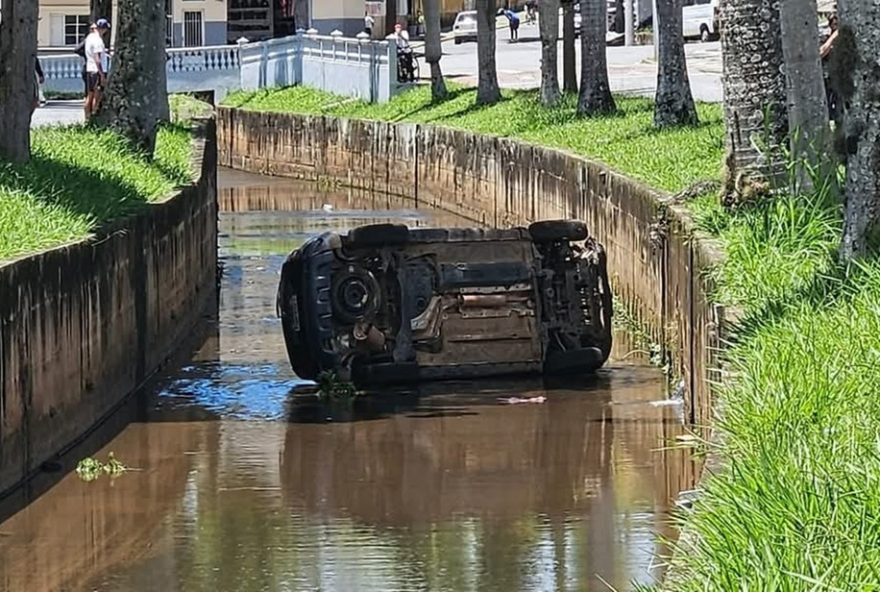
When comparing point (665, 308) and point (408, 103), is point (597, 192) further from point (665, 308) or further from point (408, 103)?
point (408, 103)

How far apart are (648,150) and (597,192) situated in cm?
71

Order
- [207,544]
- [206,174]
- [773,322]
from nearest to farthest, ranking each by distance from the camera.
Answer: [773,322] → [207,544] → [206,174]

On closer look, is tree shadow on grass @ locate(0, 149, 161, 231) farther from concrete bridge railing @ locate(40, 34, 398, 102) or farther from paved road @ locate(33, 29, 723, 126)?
concrete bridge railing @ locate(40, 34, 398, 102)

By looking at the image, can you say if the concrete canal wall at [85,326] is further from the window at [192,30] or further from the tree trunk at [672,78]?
the window at [192,30]

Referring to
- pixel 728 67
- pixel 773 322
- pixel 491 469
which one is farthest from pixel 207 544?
pixel 728 67

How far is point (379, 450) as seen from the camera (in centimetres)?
1475

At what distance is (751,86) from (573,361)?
283cm

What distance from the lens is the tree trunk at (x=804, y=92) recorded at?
14016mm

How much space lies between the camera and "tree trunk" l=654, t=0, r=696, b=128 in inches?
944

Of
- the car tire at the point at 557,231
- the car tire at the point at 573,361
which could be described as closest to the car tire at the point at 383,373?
the car tire at the point at 573,361

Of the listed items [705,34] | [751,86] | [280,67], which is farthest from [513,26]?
[751,86]

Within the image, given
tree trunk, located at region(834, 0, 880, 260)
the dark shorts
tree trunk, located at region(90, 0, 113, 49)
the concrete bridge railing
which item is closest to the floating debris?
tree trunk, located at region(834, 0, 880, 260)

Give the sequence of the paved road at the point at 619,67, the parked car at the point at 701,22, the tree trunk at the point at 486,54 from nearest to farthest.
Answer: the tree trunk at the point at 486,54, the paved road at the point at 619,67, the parked car at the point at 701,22

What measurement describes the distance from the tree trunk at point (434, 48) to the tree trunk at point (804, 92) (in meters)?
24.7
